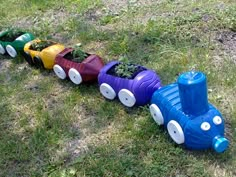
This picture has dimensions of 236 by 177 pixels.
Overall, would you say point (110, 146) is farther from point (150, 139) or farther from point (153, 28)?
point (153, 28)

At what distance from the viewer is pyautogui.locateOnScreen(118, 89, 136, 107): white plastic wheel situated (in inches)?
93.7

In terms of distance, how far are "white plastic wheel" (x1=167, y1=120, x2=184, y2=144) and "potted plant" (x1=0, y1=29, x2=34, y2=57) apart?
151 centimetres

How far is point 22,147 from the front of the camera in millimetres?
2309

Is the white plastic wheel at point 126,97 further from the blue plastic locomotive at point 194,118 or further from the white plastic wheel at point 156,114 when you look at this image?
the blue plastic locomotive at point 194,118

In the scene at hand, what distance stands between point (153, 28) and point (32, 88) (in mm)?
1085

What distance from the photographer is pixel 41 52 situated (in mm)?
2885

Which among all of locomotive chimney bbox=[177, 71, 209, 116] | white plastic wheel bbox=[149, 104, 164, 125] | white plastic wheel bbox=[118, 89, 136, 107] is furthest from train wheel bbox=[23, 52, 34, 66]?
locomotive chimney bbox=[177, 71, 209, 116]

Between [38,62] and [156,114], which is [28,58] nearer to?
[38,62]

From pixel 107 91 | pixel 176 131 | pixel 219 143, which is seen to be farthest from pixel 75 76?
pixel 219 143

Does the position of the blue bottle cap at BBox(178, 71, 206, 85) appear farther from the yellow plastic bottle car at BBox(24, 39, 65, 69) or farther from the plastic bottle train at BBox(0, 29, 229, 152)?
the yellow plastic bottle car at BBox(24, 39, 65, 69)

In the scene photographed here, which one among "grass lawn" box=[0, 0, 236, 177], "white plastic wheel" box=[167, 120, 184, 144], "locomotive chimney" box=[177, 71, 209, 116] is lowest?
"grass lawn" box=[0, 0, 236, 177]

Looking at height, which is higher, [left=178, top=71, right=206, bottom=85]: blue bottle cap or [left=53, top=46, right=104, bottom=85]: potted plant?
[left=178, top=71, right=206, bottom=85]: blue bottle cap

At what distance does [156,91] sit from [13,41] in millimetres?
1418

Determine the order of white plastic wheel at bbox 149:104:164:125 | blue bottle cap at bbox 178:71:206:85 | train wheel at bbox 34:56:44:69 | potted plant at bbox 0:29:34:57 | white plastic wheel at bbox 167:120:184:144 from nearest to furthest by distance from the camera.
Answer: blue bottle cap at bbox 178:71:206:85 → white plastic wheel at bbox 167:120:184:144 → white plastic wheel at bbox 149:104:164:125 → train wheel at bbox 34:56:44:69 → potted plant at bbox 0:29:34:57
